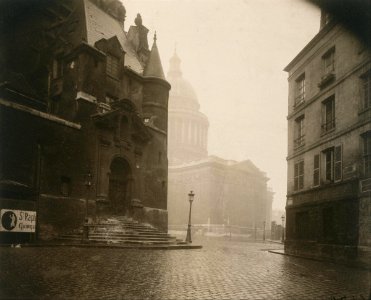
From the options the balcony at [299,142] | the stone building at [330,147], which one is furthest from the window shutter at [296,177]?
the balcony at [299,142]

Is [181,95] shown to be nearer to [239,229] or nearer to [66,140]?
[239,229]

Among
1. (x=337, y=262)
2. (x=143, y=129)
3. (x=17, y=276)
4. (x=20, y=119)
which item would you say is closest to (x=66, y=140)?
(x=20, y=119)

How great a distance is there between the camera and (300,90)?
2419cm

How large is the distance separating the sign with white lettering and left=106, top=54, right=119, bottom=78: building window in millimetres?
11220

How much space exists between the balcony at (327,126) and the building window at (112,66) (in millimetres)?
14209

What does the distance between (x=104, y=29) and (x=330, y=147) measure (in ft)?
59.8

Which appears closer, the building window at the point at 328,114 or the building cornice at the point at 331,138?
the building cornice at the point at 331,138

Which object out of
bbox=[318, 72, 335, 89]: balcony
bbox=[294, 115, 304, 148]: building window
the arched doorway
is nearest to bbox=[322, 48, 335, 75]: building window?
bbox=[318, 72, 335, 89]: balcony

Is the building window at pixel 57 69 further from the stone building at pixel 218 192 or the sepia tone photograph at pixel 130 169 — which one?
the stone building at pixel 218 192

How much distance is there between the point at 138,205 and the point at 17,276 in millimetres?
17361

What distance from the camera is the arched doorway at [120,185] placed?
25359 mm

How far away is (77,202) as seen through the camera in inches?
869

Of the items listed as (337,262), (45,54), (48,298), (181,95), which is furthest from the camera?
(181,95)

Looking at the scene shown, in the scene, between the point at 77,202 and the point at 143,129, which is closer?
the point at 77,202
